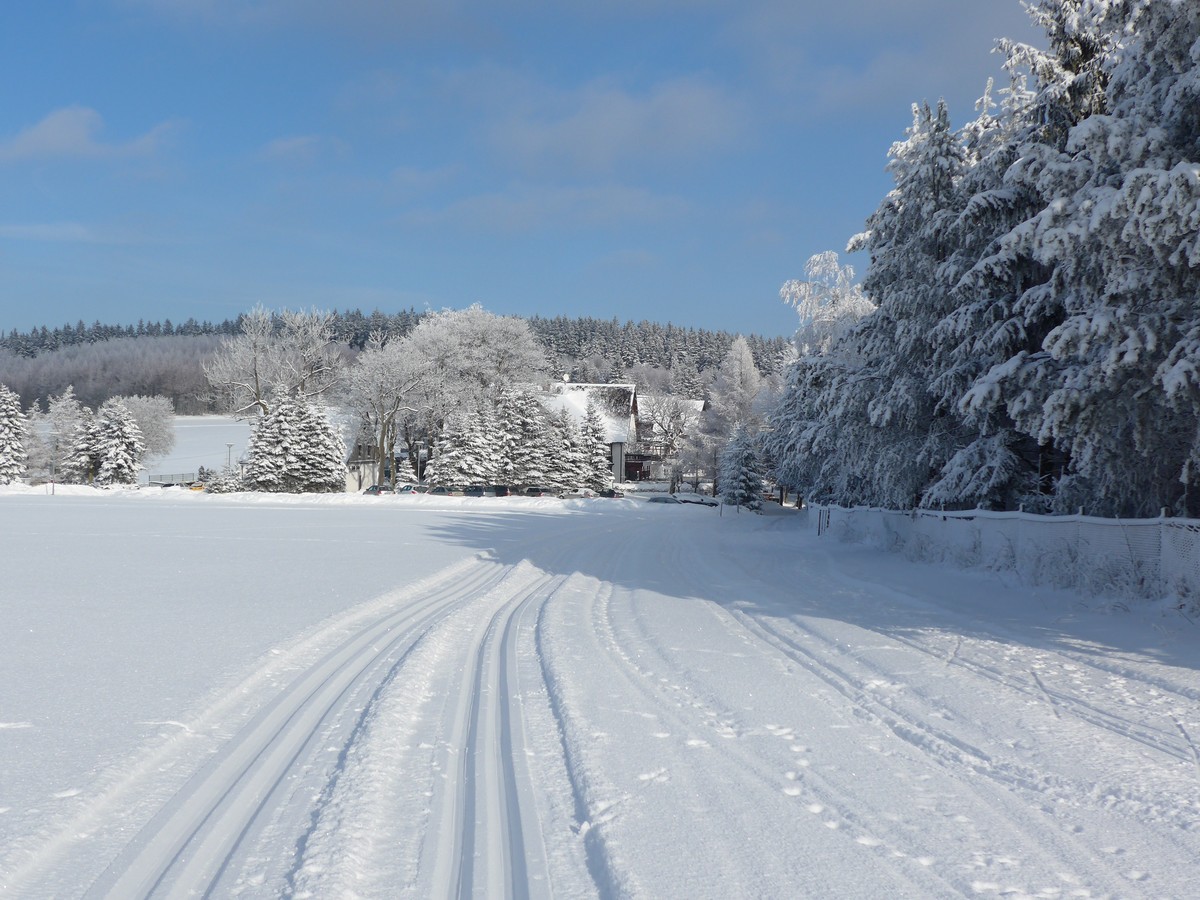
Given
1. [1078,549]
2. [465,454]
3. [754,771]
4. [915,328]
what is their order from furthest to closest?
1. [465,454]
2. [915,328]
3. [1078,549]
4. [754,771]

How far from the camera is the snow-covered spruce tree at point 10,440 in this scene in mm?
63906

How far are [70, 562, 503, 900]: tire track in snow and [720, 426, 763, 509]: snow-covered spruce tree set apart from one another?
1637 inches

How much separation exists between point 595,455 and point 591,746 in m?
55.9

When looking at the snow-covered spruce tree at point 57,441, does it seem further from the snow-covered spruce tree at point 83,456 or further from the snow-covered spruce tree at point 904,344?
the snow-covered spruce tree at point 904,344

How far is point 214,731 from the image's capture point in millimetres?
5766

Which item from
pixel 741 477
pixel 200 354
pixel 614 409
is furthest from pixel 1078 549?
pixel 200 354

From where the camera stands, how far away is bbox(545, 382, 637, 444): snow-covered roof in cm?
7675

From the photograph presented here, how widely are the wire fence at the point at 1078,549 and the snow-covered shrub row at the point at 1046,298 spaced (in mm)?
814

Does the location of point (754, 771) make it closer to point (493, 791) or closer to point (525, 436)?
point (493, 791)

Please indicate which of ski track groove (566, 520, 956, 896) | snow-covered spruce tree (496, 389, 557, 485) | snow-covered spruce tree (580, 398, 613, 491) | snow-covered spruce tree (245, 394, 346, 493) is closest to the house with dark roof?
snow-covered spruce tree (580, 398, 613, 491)

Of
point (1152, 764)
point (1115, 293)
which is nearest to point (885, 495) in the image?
point (1115, 293)

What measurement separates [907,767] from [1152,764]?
154 centimetres

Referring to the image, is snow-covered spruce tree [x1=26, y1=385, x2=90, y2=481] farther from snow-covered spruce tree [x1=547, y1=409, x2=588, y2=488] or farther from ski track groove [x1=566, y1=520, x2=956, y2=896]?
ski track groove [x1=566, y1=520, x2=956, y2=896]

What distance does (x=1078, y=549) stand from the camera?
41.4 ft
